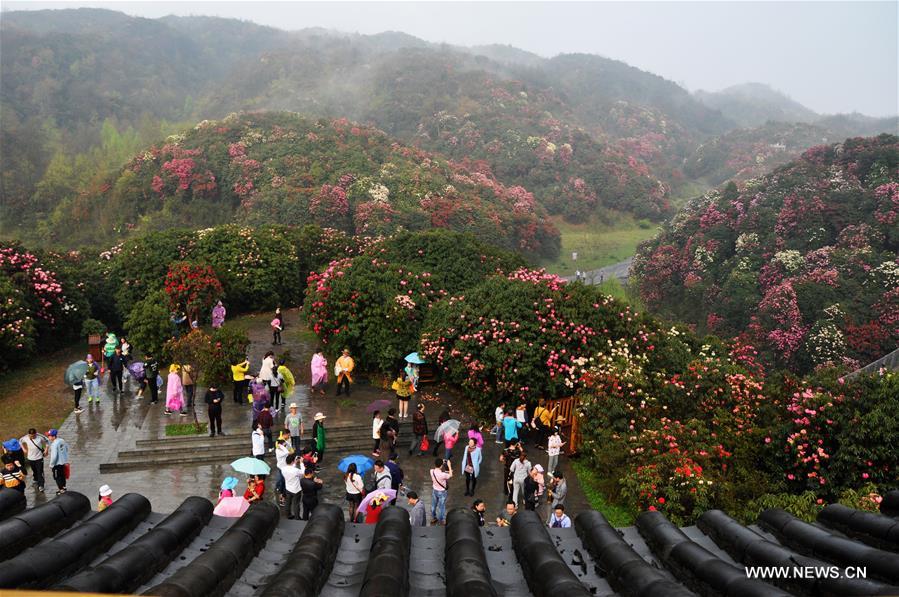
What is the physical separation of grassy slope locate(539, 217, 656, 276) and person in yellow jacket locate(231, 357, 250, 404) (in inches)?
1272

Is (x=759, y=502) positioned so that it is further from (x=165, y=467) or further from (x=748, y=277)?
(x=748, y=277)

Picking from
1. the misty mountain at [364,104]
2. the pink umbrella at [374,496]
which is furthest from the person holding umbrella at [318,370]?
the misty mountain at [364,104]

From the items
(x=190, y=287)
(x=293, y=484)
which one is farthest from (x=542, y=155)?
(x=293, y=484)

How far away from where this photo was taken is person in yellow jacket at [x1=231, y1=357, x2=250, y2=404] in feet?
53.4

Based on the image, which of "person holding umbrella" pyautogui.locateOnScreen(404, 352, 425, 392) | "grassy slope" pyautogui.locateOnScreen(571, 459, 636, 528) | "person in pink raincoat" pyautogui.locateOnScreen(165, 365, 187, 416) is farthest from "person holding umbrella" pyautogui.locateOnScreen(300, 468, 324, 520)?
"person holding umbrella" pyautogui.locateOnScreen(404, 352, 425, 392)

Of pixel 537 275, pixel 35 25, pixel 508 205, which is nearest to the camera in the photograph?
pixel 537 275

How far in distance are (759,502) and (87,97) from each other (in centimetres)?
8293

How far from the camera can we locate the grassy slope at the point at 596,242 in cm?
4912

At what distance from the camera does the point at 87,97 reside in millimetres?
75688

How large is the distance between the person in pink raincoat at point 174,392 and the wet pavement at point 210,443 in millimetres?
253

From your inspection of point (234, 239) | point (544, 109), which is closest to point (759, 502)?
point (234, 239)

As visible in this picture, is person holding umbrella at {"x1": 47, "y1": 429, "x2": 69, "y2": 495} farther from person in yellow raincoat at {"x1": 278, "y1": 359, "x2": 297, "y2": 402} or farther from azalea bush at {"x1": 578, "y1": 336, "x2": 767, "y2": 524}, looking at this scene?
azalea bush at {"x1": 578, "y1": 336, "x2": 767, "y2": 524}

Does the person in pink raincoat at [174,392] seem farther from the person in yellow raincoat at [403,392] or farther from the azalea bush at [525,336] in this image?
the azalea bush at [525,336]

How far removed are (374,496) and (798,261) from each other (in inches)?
1063
